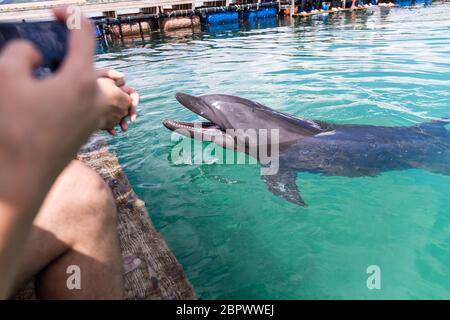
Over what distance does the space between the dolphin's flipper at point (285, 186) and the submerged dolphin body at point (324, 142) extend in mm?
13

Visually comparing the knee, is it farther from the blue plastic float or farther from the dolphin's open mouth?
the blue plastic float

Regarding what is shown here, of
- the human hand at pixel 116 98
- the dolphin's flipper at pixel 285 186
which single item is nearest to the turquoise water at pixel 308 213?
the dolphin's flipper at pixel 285 186

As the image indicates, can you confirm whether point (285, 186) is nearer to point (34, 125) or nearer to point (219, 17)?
point (34, 125)

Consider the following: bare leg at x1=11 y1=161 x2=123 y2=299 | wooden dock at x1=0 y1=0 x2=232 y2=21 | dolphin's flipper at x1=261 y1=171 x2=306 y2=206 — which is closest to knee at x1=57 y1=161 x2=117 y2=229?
bare leg at x1=11 y1=161 x2=123 y2=299

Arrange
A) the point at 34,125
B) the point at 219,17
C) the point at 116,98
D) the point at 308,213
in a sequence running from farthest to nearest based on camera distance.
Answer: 1. the point at 219,17
2. the point at 308,213
3. the point at 116,98
4. the point at 34,125

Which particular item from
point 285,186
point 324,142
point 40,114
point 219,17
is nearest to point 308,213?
point 285,186

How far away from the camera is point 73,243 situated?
1670mm

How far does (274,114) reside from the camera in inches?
179

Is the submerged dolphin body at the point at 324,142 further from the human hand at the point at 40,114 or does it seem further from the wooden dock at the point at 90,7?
the wooden dock at the point at 90,7

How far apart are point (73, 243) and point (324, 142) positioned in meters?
3.46

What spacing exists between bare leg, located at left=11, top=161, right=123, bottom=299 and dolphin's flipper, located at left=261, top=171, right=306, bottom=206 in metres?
2.33

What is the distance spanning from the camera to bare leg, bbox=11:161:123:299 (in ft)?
5.30

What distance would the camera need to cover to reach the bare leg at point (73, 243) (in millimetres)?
1616
